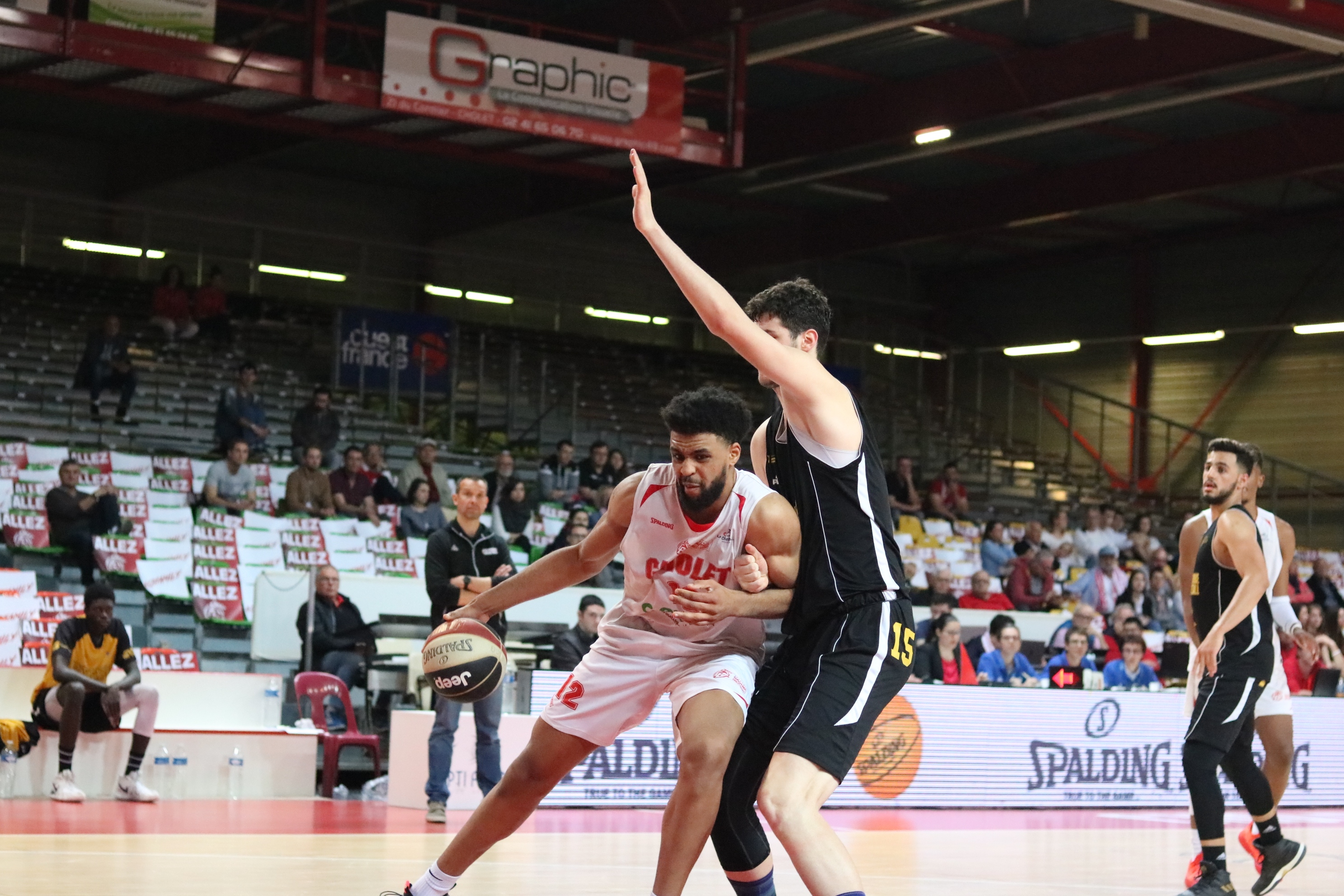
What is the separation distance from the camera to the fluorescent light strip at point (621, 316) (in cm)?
2931

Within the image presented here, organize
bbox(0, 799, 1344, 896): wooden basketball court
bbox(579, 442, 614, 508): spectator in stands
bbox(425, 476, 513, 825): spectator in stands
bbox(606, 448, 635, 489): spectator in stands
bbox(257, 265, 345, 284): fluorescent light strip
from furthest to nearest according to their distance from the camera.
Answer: bbox(257, 265, 345, 284): fluorescent light strip, bbox(606, 448, 635, 489): spectator in stands, bbox(579, 442, 614, 508): spectator in stands, bbox(425, 476, 513, 825): spectator in stands, bbox(0, 799, 1344, 896): wooden basketball court

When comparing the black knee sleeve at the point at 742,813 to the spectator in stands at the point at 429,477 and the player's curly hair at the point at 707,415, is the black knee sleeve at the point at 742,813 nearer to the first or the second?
the player's curly hair at the point at 707,415

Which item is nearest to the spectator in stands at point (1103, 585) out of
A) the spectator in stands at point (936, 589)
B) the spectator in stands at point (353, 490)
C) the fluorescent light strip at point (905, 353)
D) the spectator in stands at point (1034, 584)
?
the spectator in stands at point (1034, 584)

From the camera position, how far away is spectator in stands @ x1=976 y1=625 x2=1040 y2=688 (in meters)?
14.6

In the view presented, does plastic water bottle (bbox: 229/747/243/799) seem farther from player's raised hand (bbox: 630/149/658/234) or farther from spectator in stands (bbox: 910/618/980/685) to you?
player's raised hand (bbox: 630/149/658/234)

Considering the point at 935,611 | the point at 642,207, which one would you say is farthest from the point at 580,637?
the point at 642,207

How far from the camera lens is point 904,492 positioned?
22.4 m

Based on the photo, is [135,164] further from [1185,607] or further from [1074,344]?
[1185,607]

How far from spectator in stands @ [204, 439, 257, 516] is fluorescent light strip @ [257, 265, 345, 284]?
30.6 ft

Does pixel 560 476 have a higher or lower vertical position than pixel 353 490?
higher

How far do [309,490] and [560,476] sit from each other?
141 inches

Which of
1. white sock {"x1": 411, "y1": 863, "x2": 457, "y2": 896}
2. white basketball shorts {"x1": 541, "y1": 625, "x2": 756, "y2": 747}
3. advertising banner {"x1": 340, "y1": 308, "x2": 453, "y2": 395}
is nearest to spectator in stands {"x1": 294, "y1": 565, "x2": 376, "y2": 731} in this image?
white sock {"x1": 411, "y1": 863, "x2": 457, "y2": 896}

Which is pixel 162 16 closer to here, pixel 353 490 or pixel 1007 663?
pixel 353 490

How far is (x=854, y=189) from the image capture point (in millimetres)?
26953
